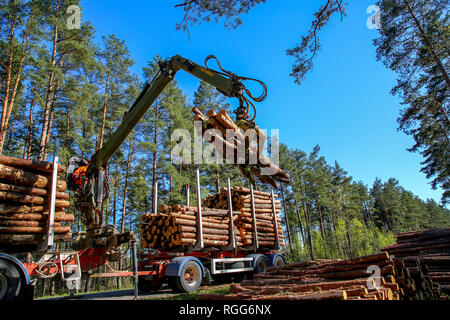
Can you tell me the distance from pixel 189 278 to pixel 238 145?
203 inches

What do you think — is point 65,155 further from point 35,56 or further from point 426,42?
point 426,42

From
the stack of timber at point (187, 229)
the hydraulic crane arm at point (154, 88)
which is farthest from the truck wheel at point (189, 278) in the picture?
the hydraulic crane arm at point (154, 88)

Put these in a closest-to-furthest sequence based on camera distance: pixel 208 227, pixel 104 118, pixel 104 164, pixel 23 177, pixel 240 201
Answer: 1. pixel 23 177
2. pixel 104 164
3. pixel 208 227
4. pixel 240 201
5. pixel 104 118

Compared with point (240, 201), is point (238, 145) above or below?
above

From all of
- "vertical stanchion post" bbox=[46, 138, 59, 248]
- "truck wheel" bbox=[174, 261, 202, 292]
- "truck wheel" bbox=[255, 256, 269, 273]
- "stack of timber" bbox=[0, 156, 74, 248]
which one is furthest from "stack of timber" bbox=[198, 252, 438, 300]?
"truck wheel" bbox=[255, 256, 269, 273]

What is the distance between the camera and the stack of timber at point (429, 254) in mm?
6512

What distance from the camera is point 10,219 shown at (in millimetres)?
5152

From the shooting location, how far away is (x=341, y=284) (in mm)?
4449

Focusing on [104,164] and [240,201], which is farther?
[240,201]

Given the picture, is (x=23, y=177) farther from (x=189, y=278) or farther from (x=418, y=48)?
(x=418, y=48)

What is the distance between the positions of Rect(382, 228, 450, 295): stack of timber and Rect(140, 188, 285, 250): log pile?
5113mm

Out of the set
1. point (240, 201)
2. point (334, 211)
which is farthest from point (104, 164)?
point (334, 211)
